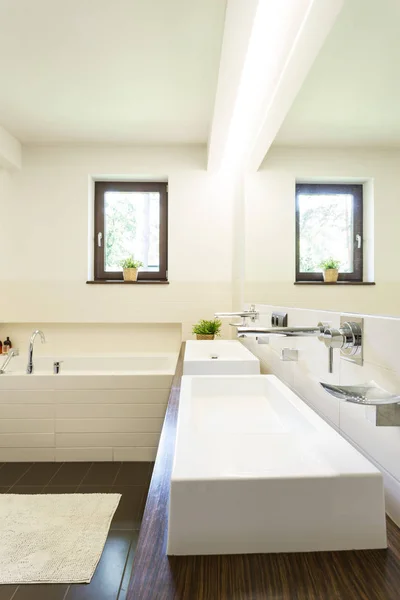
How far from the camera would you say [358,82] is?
855mm

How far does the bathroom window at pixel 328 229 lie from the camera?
92cm

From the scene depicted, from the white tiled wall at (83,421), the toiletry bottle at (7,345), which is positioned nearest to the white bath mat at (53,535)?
the white tiled wall at (83,421)

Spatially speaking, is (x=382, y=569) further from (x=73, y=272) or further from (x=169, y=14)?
(x=73, y=272)

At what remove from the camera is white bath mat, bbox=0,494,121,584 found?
61.7 inches

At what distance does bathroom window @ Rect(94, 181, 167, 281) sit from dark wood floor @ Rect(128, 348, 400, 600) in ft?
10.3

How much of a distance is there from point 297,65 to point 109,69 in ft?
5.06

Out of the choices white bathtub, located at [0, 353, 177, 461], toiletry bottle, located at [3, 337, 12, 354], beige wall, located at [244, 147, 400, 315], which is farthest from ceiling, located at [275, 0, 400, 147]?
toiletry bottle, located at [3, 337, 12, 354]

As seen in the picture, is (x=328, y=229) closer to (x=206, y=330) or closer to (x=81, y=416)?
(x=206, y=330)

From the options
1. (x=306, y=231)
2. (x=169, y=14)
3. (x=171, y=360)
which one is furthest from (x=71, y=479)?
(x=169, y=14)

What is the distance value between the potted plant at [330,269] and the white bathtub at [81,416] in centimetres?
197

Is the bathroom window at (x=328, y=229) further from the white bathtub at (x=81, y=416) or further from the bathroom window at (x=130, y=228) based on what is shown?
the bathroom window at (x=130, y=228)

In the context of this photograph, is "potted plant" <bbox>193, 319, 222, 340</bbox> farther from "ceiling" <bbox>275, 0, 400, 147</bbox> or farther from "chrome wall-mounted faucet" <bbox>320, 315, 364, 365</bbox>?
"chrome wall-mounted faucet" <bbox>320, 315, 364, 365</bbox>

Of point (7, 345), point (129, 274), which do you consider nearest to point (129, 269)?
point (129, 274)

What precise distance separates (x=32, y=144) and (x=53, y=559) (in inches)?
130
